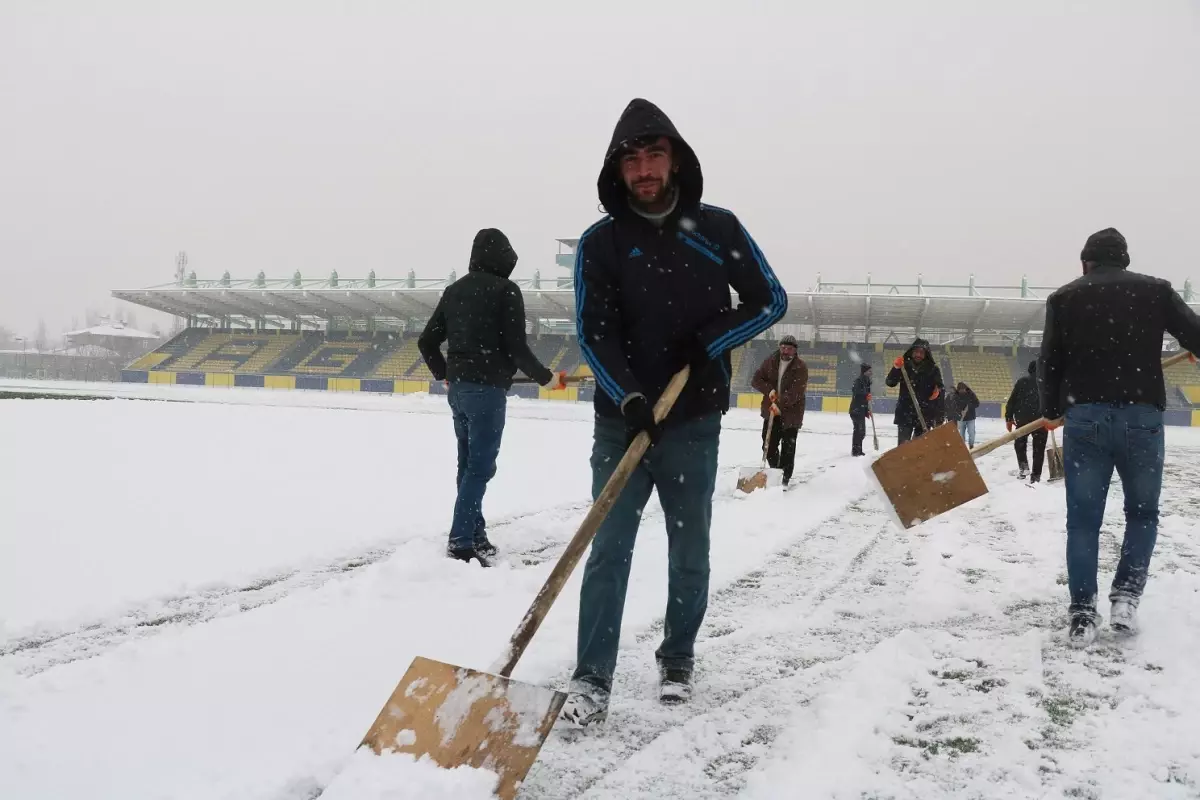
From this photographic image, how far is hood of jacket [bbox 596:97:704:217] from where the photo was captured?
238 centimetres

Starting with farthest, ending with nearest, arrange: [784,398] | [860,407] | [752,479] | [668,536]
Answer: [860,407] → [784,398] → [752,479] → [668,536]

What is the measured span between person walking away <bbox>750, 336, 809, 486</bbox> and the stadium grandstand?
2115cm

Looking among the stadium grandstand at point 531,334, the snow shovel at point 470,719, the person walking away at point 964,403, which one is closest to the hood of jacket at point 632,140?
the snow shovel at point 470,719

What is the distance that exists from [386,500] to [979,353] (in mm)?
35319

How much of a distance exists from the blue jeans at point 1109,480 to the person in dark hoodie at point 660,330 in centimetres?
160

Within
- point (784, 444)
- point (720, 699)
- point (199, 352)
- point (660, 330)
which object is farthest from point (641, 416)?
point (199, 352)

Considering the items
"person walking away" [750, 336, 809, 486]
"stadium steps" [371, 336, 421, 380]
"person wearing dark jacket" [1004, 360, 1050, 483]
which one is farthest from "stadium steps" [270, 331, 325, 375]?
"person wearing dark jacket" [1004, 360, 1050, 483]

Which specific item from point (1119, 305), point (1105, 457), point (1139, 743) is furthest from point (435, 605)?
point (1119, 305)

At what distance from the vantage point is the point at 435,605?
11.1 ft

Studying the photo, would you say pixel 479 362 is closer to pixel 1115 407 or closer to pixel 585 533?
pixel 585 533

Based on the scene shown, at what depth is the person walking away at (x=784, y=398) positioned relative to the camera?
328 inches

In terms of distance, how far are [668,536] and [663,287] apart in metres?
0.80

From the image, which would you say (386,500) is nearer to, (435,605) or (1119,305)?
(435,605)

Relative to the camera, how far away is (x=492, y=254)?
4305mm
